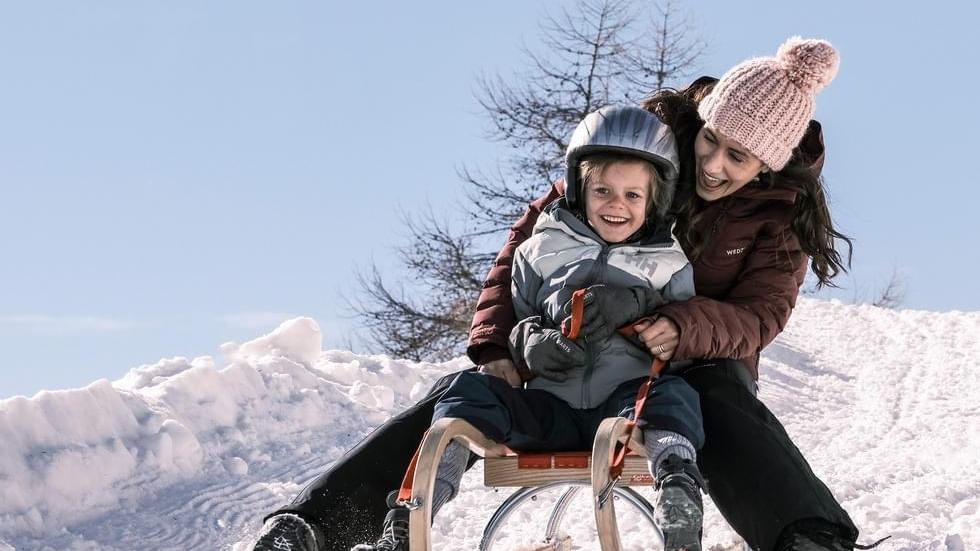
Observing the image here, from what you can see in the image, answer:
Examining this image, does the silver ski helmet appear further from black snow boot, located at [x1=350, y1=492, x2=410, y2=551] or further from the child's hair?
black snow boot, located at [x1=350, y1=492, x2=410, y2=551]

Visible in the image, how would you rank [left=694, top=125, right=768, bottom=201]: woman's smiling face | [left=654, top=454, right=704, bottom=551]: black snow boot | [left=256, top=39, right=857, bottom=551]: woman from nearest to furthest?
[left=654, top=454, right=704, bottom=551]: black snow boot, [left=256, top=39, right=857, bottom=551]: woman, [left=694, top=125, right=768, bottom=201]: woman's smiling face

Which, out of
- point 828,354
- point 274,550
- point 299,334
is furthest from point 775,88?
point 828,354

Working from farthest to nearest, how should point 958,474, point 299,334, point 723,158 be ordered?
point 299,334, point 958,474, point 723,158

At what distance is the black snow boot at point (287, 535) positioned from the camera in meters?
3.11

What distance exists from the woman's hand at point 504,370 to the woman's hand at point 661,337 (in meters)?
0.44

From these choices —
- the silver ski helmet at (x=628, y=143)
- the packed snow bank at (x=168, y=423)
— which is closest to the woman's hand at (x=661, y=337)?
the silver ski helmet at (x=628, y=143)

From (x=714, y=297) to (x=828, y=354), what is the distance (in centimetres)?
960

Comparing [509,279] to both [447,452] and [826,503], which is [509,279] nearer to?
[447,452]

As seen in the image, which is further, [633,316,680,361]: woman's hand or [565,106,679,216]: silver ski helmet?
[565,106,679,216]: silver ski helmet

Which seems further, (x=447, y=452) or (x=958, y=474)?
(x=958, y=474)

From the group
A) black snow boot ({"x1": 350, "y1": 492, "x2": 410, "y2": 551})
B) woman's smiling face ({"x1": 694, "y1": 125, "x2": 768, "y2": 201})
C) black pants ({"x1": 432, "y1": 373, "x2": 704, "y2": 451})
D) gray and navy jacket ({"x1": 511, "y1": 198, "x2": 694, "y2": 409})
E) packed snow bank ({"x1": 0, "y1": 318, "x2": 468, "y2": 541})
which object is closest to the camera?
black snow boot ({"x1": 350, "y1": 492, "x2": 410, "y2": 551})

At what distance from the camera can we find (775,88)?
3877mm

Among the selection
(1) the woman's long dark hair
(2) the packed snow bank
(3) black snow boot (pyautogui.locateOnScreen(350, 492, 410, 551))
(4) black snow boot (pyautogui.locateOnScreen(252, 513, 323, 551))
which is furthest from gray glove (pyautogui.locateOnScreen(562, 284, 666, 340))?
(2) the packed snow bank

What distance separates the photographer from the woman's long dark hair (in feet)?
12.1
